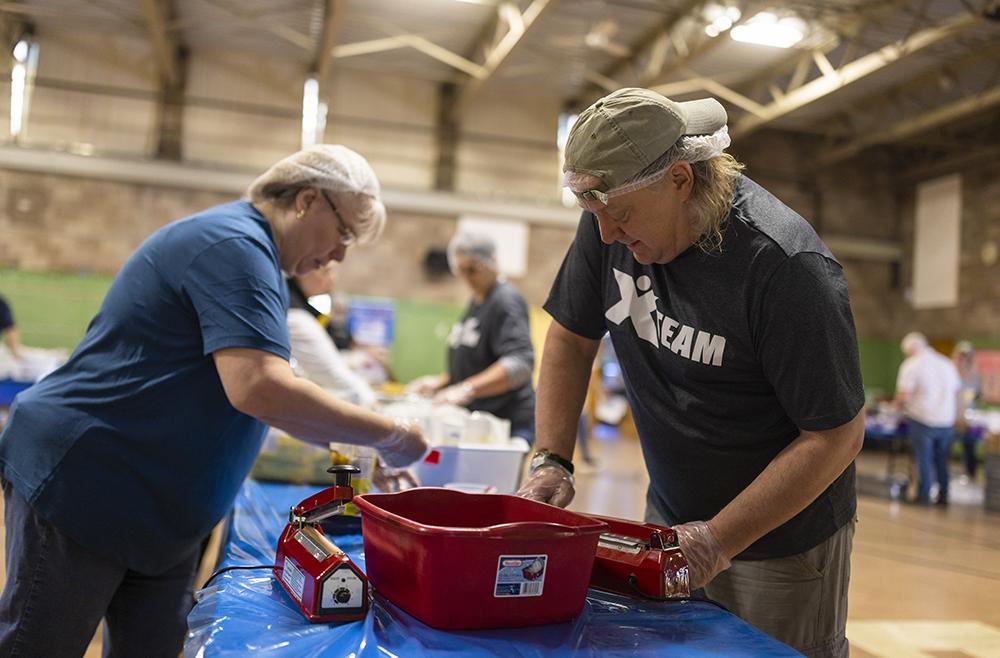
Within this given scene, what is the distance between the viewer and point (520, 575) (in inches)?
42.9

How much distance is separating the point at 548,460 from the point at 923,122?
11.5 metres

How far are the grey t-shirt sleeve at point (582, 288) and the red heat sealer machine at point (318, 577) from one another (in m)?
0.73

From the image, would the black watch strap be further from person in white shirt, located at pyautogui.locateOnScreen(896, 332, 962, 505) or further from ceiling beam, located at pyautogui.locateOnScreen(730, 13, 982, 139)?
ceiling beam, located at pyautogui.locateOnScreen(730, 13, 982, 139)

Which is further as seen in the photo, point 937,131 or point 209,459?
point 937,131

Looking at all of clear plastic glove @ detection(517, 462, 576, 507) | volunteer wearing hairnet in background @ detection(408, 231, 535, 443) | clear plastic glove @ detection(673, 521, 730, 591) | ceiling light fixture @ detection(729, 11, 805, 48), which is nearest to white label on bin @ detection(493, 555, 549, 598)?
clear plastic glove @ detection(673, 521, 730, 591)

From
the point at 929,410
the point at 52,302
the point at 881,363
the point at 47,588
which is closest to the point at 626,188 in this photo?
the point at 47,588

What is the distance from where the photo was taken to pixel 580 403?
5.86 ft

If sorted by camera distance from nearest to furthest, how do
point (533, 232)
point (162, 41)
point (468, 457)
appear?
point (468, 457)
point (162, 41)
point (533, 232)

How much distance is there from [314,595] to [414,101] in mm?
11588

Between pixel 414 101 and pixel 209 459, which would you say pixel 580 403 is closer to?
pixel 209 459

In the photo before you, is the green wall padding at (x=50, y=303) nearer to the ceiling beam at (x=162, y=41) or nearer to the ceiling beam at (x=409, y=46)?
the ceiling beam at (x=162, y=41)

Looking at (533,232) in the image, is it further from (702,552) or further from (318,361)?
(702,552)

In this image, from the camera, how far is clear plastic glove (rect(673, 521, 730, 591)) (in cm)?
132

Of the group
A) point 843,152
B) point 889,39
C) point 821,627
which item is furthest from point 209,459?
point 843,152
